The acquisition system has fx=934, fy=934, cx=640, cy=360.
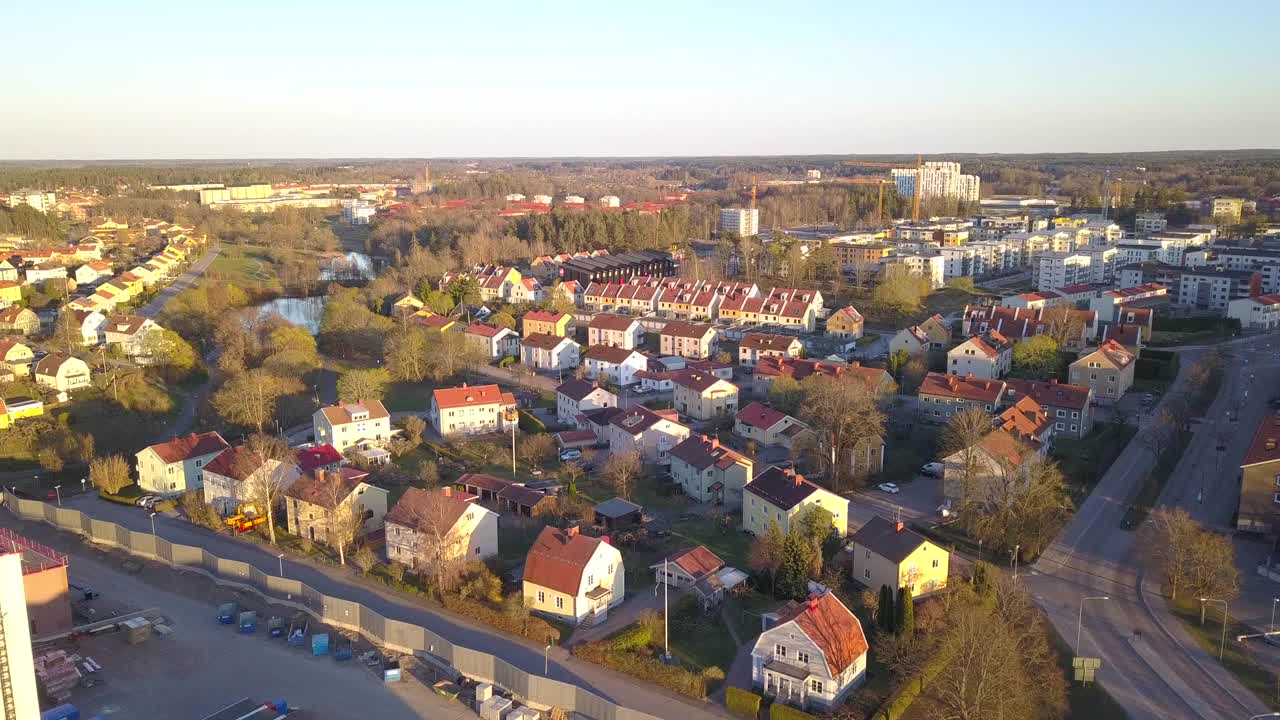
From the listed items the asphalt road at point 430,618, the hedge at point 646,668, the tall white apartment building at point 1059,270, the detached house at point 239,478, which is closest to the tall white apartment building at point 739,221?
the tall white apartment building at point 1059,270

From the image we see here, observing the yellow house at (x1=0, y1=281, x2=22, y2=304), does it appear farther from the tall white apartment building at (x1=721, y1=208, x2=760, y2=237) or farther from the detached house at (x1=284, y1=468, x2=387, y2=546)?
the tall white apartment building at (x1=721, y1=208, x2=760, y2=237)

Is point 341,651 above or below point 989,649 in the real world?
below

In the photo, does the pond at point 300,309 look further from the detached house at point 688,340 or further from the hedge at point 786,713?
the hedge at point 786,713

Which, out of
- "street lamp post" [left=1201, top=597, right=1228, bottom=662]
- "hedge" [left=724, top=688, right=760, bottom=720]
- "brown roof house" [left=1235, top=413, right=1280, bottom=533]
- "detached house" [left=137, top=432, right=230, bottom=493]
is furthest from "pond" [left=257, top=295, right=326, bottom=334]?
"street lamp post" [left=1201, top=597, right=1228, bottom=662]

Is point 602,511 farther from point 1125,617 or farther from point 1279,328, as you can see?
point 1279,328

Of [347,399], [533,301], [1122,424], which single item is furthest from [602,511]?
[533,301]

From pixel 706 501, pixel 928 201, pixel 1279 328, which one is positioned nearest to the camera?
pixel 706 501

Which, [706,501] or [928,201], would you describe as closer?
[706,501]
